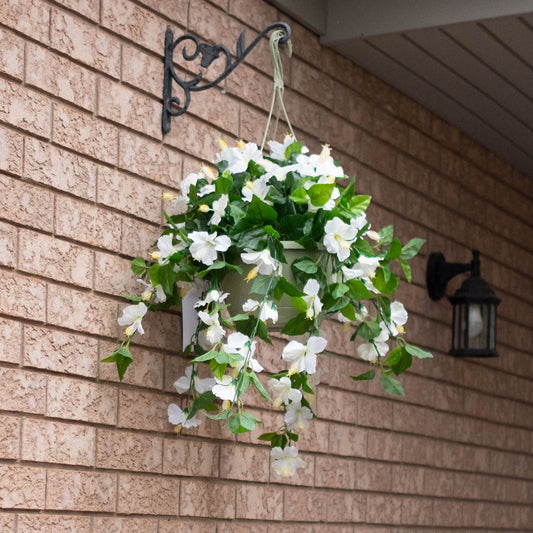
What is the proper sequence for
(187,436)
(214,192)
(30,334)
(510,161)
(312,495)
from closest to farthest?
(30,334) → (214,192) → (187,436) → (312,495) → (510,161)


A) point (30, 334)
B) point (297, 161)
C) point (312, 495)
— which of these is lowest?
point (312, 495)

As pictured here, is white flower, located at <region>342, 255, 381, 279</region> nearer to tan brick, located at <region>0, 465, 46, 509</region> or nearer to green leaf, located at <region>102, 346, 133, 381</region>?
green leaf, located at <region>102, 346, 133, 381</region>

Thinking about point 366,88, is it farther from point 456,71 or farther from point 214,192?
point 214,192

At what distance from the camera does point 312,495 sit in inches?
137

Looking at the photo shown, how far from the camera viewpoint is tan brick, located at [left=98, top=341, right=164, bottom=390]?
2.65 metres

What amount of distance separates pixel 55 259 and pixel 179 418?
505mm

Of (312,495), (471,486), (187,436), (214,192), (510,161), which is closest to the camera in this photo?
(214,192)

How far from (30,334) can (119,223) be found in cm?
42

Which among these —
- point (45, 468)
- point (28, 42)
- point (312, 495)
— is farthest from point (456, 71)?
point (45, 468)

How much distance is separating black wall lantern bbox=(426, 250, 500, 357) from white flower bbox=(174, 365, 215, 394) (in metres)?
1.73

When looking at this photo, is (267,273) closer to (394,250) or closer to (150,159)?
(394,250)

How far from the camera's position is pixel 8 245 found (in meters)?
2.40

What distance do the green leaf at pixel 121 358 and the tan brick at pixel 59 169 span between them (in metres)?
0.37

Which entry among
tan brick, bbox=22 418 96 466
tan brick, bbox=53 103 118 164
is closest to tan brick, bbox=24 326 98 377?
tan brick, bbox=22 418 96 466
